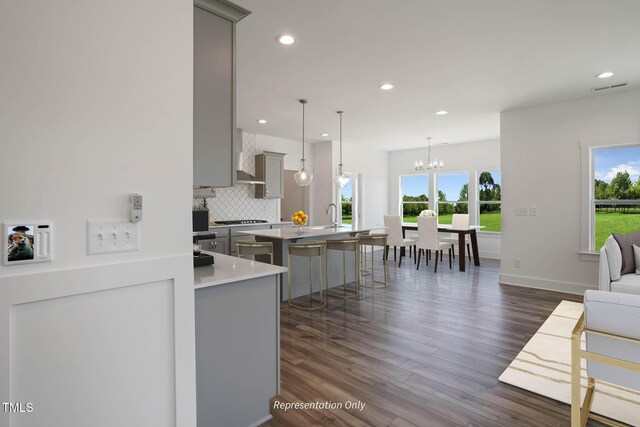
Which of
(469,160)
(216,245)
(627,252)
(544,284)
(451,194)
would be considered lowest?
(544,284)

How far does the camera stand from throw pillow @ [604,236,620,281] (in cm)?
349

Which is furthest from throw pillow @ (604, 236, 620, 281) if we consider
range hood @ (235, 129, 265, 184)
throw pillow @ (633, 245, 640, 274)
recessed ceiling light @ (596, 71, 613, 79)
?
range hood @ (235, 129, 265, 184)

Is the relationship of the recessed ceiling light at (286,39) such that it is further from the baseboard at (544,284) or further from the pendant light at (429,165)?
the pendant light at (429,165)

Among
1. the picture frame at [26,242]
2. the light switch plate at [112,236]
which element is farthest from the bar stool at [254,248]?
the picture frame at [26,242]

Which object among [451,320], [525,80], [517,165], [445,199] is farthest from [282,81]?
[445,199]

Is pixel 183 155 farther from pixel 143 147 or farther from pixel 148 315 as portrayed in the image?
pixel 148 315

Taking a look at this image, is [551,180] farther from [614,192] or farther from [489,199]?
[489,199]

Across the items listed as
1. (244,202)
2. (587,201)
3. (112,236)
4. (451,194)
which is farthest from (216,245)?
(451,194)

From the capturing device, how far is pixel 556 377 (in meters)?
2.46

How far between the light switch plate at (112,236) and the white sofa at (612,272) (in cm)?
419

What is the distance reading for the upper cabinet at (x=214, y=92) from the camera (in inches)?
72.1

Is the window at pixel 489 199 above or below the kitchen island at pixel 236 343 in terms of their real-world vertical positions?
above

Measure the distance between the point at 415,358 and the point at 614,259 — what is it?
244 cm

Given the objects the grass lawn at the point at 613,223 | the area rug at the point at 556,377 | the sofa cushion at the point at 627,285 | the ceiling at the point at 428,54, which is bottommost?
the area rug at the point at 556,377
